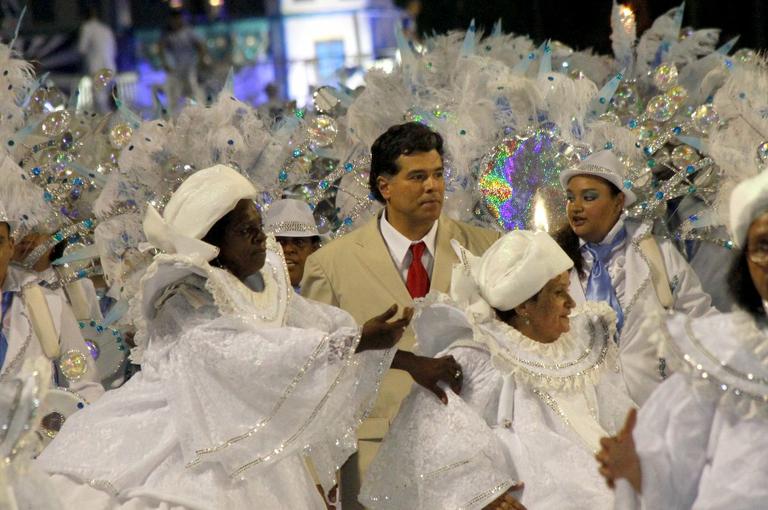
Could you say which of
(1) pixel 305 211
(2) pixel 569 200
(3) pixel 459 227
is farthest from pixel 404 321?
(1) pixel 305 211

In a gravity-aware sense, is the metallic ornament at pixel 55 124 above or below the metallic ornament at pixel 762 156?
above

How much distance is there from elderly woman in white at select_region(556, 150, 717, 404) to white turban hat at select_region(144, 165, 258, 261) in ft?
6.50

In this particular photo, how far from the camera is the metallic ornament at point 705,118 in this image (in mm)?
8172

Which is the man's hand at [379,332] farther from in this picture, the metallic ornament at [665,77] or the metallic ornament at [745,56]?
the metallic ornament at [745,56]

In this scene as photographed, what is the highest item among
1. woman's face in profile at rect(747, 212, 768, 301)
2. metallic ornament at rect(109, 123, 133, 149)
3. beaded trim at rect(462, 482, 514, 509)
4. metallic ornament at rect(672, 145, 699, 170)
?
woman's face in profile at rect(747, 212, 768, 301)

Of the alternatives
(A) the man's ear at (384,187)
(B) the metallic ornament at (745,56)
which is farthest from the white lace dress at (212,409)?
(B) the metallic ornament at (745,56)

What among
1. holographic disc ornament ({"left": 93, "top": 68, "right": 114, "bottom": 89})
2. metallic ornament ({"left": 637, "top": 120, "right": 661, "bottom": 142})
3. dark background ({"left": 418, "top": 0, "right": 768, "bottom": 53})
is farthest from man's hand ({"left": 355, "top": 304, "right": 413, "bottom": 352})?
dark background ({"left": 418, "top": 0, "right": 768, "bottom": 53})

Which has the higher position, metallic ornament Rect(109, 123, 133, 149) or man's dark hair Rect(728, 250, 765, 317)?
man's dark hair Rect(728, 250, 765, 317)

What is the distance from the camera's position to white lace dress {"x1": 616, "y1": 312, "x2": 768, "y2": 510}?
13.7 ft

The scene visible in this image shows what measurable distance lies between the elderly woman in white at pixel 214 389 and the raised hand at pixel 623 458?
131 cm

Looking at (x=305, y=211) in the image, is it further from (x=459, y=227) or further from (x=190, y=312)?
(x=190, y=312)

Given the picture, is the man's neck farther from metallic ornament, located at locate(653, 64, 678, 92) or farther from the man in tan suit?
metallic ornament, located at locate(653, 64, 678, 92)

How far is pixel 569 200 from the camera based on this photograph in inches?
293

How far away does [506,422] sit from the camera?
5.56 m
